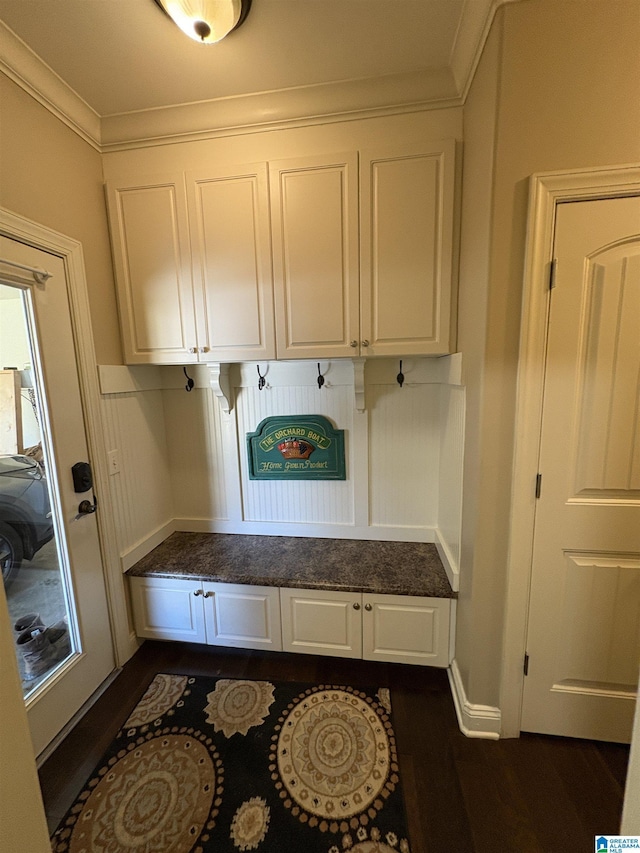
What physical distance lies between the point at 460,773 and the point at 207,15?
9.58 feet

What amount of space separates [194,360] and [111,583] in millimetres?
1251

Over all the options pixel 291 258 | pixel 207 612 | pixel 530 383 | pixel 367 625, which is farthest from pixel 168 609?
pixel 530 383

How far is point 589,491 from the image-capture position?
4.12 feet

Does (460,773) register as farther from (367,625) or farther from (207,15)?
(207,15)

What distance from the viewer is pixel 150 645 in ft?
6.47

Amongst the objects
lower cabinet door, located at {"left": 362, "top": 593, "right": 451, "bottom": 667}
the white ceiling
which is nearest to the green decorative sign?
lower cabinet door, located at {"left": 362, "top": 593, "right": 451, "bottom": 667}

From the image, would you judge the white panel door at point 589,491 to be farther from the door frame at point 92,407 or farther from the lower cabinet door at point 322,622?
the door frame at point 92,407

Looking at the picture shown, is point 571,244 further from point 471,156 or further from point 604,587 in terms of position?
point 604,587

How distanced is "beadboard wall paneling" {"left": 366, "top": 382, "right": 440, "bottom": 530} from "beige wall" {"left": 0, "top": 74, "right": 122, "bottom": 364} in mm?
1479

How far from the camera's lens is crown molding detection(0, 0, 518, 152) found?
Answer: 1312mm

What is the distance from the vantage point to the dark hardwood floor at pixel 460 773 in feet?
3.73

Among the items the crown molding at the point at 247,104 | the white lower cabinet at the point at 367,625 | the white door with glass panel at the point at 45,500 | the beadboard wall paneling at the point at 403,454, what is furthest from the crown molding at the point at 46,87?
the white lower cabinet at the point at 367,625

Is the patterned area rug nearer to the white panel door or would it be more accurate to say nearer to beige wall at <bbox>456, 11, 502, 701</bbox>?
beige wall at <bbox>456, 11, 502, 701</bbox>

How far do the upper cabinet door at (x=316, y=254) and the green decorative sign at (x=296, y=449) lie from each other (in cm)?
51
